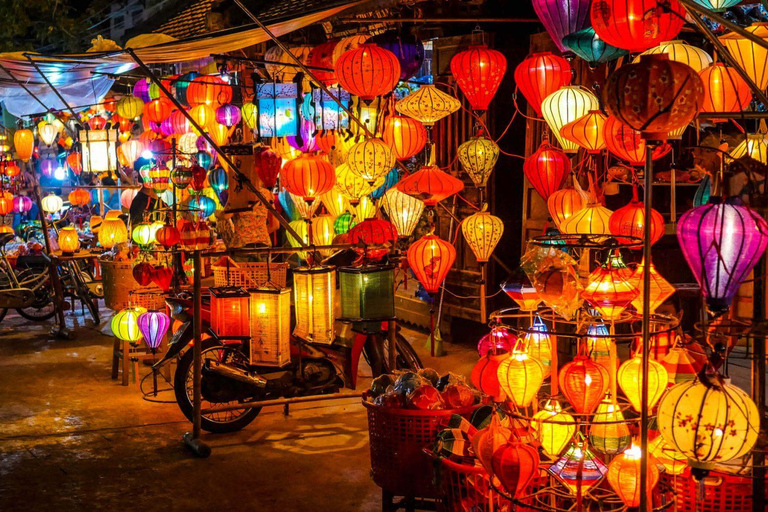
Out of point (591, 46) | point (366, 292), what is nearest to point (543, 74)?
point (591, 46)

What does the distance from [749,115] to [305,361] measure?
4343mm

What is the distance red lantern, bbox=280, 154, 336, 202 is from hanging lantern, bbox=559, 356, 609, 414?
3.85m

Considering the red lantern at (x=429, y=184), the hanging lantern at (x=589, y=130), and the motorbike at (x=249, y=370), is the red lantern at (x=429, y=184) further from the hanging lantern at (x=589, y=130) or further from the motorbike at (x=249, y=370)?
the hanging lantern at (x=589, y=130)

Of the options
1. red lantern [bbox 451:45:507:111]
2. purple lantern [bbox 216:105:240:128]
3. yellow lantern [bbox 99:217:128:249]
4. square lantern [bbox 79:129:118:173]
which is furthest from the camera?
square lantern [bbox 79:129:118:173]

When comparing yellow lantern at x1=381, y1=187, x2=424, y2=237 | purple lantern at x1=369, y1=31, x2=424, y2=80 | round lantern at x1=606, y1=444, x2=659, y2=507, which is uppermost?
purple lantern at x1=369, y1=31, x2=424, y2=80

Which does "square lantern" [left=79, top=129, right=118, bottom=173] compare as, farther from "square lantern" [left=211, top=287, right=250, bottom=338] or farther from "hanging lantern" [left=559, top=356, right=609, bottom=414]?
"hanging lantern" [left=559, top=356, right=609, bottom=414]

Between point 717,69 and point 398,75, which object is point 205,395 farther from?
point 717,69

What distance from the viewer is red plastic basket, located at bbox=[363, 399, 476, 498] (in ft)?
13.9

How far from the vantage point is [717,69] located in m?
4.38

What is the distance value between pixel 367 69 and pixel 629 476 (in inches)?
155

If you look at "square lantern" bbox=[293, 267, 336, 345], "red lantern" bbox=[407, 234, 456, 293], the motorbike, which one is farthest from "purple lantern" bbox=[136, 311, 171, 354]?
"red lantern" bbox=[407, 234, 456, 293]

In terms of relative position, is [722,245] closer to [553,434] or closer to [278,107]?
[553,434]

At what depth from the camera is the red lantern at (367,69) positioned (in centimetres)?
624

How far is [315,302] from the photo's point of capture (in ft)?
19.5
